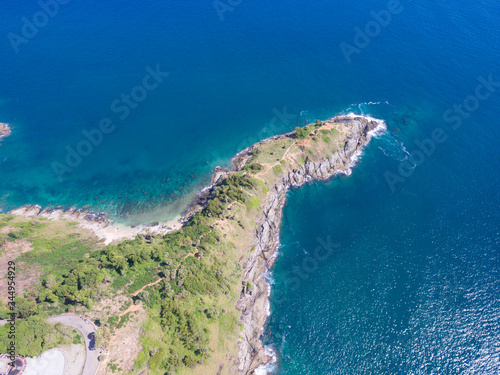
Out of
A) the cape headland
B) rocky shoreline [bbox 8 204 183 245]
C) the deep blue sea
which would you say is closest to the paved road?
the cape headland

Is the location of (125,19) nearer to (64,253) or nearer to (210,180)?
(210,180)

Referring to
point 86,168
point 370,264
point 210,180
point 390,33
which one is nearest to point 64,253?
point 86,168

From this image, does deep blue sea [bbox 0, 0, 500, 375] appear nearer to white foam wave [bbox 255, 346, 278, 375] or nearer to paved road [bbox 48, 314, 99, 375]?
white foam wave [bbox 255, 346, 278, 375]

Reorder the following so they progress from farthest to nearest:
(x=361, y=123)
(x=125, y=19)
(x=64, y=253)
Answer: (x=125, y=19) → (x=361, y=123) → (x=64, y=253)

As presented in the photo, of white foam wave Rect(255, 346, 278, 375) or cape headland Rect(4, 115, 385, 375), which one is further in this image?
white foam wave Rect(255, 346, 278, 375)

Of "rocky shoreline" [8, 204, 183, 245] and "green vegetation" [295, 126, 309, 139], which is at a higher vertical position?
"rocky shoreline" [8, 204, 183, 245]

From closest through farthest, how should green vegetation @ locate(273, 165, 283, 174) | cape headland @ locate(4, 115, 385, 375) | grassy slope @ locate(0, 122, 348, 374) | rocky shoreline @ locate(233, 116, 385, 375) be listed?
grassy slope @ locate(0, 122, 348, 374)
cape headland @ locate(4, 115, 385, 375)
rocky shoreline @ locate(233, 116, 385, 375)
green vegetation @ locate(273, 165, 283, 174)
